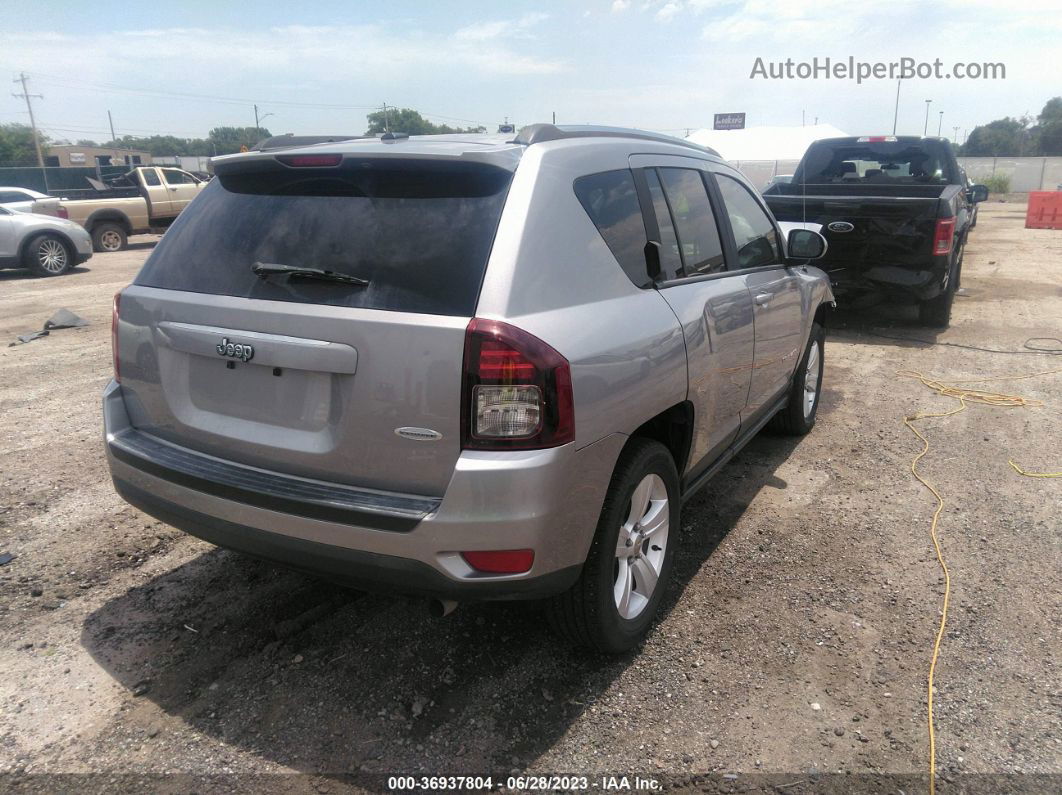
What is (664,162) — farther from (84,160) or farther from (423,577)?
(84,160)

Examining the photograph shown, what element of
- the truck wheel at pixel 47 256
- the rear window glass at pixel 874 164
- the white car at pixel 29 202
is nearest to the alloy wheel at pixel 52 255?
the truck wheel at pixel 47 256

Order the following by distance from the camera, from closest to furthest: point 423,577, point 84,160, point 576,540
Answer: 1. point 423,577
2. point 576,540
3. point 84,160

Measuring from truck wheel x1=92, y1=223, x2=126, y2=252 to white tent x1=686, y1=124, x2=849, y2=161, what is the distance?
88.7 ft

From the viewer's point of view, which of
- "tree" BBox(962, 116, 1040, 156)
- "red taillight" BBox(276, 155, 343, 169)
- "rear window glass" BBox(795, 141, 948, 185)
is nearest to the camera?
"red taillight" BBox(276, 155, 343, 169)

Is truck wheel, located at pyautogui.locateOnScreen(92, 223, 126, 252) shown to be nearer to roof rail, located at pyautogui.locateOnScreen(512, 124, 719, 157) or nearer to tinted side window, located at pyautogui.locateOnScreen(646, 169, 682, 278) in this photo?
roof rail, located at pyautogui.locateOnScreen(512, 124, 719, 157)

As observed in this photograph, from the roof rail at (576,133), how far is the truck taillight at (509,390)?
826 millimetres

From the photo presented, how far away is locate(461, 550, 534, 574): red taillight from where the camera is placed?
2.33m

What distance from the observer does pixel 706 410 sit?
11.0 feet

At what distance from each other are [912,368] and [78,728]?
712 cm

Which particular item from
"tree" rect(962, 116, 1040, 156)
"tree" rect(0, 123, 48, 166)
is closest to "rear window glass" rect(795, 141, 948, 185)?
"tree" rect(0, 123, 48, 166)

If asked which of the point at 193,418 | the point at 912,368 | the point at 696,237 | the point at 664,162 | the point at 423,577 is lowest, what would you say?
the point at 912,368

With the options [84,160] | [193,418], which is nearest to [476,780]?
[193,418]

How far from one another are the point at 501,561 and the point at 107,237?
1985 centimetres

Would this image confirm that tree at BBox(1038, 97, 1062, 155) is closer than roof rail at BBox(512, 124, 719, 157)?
No
